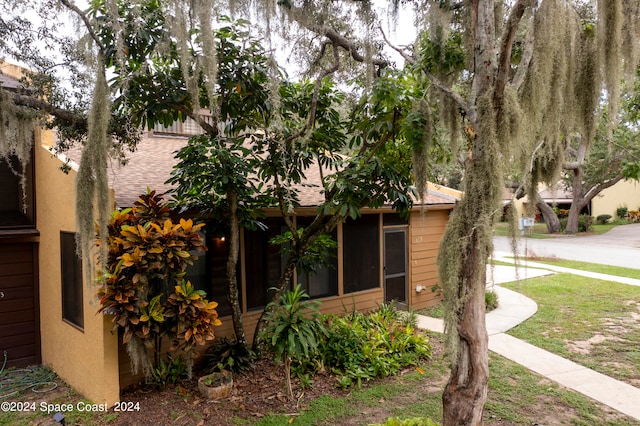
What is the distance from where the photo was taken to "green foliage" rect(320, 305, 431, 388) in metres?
5.47

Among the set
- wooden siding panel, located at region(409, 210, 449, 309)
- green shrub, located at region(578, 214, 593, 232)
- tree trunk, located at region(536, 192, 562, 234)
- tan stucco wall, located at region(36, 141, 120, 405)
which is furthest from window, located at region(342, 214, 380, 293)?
green shrub, located at region(578, 214, 593, 232)

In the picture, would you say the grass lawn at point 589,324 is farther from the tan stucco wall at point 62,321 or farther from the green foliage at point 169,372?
the tan stucco wall at point 62,321

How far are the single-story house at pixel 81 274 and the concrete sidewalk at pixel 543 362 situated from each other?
1929 millimetres

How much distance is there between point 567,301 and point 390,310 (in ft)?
15.8

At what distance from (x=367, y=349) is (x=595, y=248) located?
684 inches

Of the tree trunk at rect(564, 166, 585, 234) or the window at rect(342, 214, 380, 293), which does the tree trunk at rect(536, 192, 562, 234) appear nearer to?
the tree trunk at rect(564, 166, 585, 234)

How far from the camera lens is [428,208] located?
8625mm

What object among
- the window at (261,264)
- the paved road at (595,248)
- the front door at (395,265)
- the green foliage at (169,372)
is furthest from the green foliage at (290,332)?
the paved road at (595,248)

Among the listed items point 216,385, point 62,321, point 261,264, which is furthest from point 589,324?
point 62,321

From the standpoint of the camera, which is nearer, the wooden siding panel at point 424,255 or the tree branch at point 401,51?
the tree branch at point 401,51

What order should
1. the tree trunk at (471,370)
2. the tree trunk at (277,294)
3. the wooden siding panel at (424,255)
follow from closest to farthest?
the tree trunk at (471,370) < the tree trunk at (277,294) < the wooden siding panel at (424,255)

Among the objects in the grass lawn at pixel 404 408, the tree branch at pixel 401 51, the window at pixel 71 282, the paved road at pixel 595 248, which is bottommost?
the grass lawn at pixel 404 408

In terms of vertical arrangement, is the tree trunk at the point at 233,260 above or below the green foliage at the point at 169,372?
above

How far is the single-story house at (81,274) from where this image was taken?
5.10 meters
